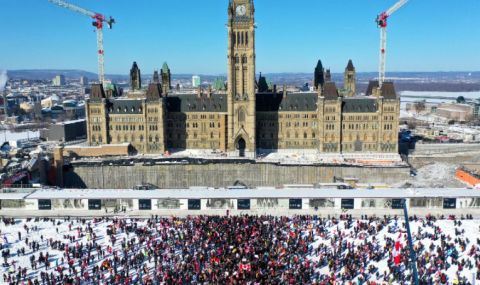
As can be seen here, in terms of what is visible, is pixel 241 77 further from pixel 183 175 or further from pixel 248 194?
pixel 248 194

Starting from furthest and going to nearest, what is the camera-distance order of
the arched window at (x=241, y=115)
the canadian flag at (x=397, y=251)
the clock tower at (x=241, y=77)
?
the arched window at (x=241, y=115)
the clock tower at (x=241, y=77)
the canadian flag at (x=397, y=251)

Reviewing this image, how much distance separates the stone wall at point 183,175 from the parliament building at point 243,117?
12.7 metres

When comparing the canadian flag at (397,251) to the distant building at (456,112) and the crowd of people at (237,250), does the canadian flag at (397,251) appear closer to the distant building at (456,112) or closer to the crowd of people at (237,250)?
the crowd of people at (237,250)

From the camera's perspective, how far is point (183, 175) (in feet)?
277

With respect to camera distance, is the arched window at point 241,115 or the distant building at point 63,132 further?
the distant building at point 63,132

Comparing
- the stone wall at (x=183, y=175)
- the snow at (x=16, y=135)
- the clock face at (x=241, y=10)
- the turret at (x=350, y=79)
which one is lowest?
the stone wall at (x=183, y=175)

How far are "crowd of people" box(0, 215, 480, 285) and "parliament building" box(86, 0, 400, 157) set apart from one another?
4803 cm

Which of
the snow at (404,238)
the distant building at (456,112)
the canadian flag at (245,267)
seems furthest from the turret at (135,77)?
the distant building at (456,112)

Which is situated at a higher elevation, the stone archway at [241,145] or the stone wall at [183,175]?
the stone archway at [241,145]

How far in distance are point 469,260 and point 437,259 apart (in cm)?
271

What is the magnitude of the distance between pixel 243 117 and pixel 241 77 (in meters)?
8.52

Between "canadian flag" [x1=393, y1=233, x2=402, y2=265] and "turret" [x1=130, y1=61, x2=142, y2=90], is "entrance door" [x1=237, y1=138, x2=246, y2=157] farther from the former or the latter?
"canadian flag" [x1=393, y1=233, x2=402, y2=265]

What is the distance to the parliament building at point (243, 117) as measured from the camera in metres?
96.6

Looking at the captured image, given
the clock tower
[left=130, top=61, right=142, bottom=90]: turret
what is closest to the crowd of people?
the clock tower
